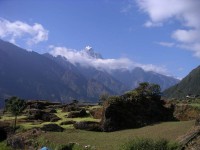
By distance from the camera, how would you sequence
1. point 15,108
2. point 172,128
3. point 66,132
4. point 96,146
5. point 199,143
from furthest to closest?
point 15,108
point 66,132
point 172,128
point 96,146
point 199,143

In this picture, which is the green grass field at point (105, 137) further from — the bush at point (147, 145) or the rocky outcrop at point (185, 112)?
the rocky outcrop at point (185, 112)

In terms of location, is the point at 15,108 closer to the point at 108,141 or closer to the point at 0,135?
the point at 0,135

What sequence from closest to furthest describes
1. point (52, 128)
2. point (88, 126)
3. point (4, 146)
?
point (52, 128) < point (88, 126) < point (4, 146)

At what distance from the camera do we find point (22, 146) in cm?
5050

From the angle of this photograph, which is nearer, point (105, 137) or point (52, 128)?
point (105, 137)

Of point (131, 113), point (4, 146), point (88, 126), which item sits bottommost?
point (4, 146)

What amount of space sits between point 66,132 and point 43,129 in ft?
13.0

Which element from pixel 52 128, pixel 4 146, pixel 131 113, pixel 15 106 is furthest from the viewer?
pixel 15 106

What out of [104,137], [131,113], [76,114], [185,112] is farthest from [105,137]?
[76,114]

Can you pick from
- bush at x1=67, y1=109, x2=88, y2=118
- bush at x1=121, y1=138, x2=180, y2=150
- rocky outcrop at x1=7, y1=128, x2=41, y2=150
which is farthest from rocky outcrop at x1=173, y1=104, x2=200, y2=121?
bush at x1=121, y1=138, x2=180, y2=150

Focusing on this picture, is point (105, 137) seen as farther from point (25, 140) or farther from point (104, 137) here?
point (25, 140)

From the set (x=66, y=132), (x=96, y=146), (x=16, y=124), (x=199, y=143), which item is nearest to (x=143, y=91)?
(x=66, y=132)

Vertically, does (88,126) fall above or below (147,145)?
above

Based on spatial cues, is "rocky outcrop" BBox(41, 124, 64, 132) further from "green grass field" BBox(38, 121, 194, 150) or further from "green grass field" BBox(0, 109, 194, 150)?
"green grass field" BBox(38, 121, 194, 150)
